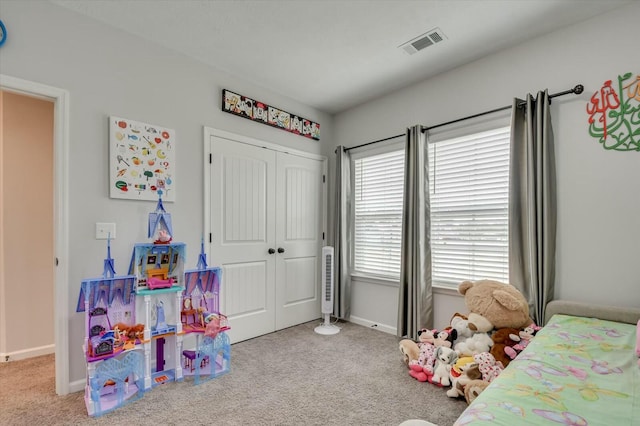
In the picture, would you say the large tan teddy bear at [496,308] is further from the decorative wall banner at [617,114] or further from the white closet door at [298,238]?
the white closet door at [298,238]

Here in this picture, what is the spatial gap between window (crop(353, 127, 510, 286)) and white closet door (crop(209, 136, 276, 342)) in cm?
120

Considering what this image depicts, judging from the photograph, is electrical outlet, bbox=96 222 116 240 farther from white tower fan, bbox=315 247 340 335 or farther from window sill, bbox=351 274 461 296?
window sill, bbox=351 274 461 296

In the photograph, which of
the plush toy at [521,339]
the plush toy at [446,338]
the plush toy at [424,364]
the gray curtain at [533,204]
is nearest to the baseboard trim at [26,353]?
the plush toy at [424,364]

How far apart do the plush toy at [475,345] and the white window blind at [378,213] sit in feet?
3.93

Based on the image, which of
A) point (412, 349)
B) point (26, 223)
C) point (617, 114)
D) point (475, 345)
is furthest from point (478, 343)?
point (26, 223)

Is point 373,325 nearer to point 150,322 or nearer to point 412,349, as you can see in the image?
point 412,349

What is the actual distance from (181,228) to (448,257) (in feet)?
8.09

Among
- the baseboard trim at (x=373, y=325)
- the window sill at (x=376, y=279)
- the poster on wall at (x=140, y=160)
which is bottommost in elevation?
the baseboard trim at (x=373, y=325)

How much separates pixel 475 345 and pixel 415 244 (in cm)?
107

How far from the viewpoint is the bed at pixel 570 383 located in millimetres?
965

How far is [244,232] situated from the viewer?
319 centimetres

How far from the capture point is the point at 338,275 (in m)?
3.87

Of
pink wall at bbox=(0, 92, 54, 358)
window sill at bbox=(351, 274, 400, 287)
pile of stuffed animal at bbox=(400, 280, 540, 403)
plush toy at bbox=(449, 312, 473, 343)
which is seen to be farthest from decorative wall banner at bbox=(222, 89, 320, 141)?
plush toy at bbox=(449, 312, 473, 343)

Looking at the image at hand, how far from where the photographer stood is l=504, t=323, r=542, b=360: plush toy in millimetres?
2062
